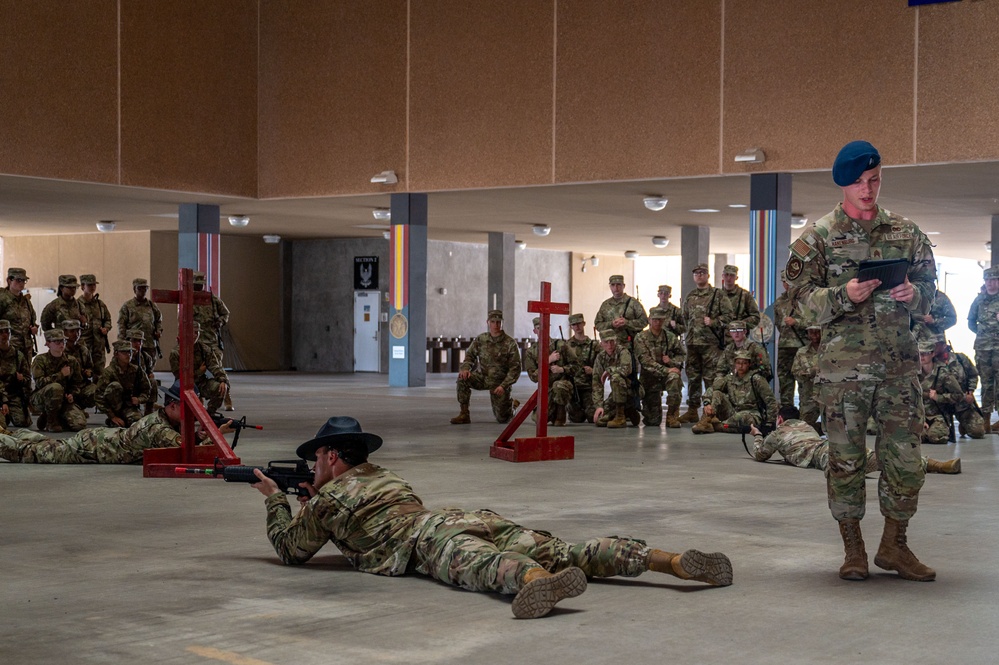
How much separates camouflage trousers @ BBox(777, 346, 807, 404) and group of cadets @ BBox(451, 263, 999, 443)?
19mm

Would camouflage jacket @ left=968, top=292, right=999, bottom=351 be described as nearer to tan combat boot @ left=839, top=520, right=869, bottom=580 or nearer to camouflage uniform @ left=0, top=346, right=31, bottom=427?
tan combat boot @ left=839, top=520, right=869, bottom=580

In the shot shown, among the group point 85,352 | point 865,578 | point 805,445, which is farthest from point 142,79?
point 865,578

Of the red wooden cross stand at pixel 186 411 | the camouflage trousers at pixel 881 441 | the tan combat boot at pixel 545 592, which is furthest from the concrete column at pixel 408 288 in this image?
the tan combat boot at pixel 545 592

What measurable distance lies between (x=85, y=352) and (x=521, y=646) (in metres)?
13.4

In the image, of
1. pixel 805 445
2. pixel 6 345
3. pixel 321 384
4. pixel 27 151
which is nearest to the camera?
pixel 805 445

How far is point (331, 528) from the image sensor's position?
19.8 ft

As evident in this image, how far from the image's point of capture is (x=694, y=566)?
571cm

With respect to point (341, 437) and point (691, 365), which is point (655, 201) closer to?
point (691, 365)

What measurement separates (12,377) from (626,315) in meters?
8.07

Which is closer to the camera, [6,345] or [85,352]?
[6,345]

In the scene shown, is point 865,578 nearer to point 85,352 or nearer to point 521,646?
point 521,646

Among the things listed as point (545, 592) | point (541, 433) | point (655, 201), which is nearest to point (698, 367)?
point (541, 433)

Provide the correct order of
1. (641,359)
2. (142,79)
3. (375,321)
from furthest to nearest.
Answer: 1. (375,321)
2. (142,79)
3. (641,359)

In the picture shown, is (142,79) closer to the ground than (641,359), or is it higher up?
higher up
